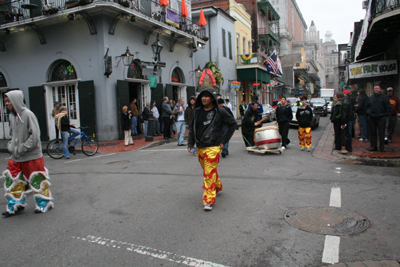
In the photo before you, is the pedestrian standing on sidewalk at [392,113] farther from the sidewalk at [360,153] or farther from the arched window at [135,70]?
the arched window at [135,70]

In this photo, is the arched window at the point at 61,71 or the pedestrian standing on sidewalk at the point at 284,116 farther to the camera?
→ the arched window at the point at 61,71

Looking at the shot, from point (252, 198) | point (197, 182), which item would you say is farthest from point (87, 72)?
point (252, 198)

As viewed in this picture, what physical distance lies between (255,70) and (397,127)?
18.5 m

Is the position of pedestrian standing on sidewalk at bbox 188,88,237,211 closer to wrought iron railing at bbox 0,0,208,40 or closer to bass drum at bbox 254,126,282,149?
bass drum at bbox 254,126,282,149

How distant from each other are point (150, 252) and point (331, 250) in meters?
1.89

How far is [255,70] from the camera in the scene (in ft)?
101

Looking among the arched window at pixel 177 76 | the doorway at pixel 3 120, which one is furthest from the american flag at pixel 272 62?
the doorway at pixel 3 120

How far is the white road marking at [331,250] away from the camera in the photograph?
3.19m

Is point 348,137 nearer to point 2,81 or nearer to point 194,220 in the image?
point 194,220

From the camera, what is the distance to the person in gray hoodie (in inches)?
189

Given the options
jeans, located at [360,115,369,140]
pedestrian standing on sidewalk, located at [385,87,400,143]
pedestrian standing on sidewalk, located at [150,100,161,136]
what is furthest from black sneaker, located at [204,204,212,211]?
pedestrian standing on sidewalk, located at [150,100,161,136]

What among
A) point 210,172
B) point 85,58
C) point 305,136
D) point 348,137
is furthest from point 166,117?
point 210,172

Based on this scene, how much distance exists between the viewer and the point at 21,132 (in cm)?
482

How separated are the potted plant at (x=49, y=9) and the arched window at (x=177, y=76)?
775cm
